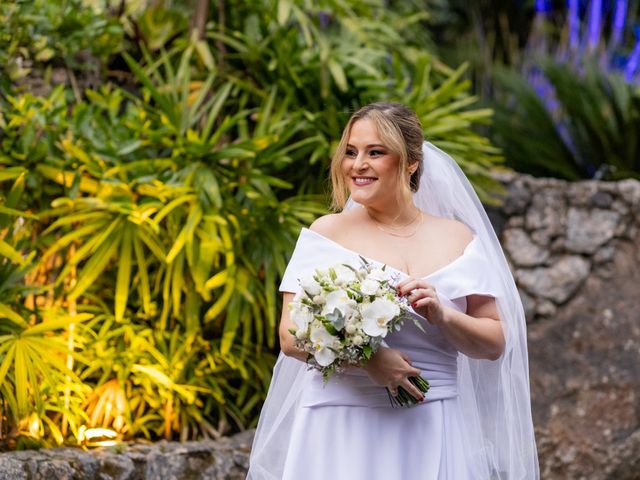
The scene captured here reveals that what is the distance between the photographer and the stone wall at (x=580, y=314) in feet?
16.1

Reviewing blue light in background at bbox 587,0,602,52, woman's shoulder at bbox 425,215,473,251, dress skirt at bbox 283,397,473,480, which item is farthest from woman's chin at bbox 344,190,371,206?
blue light in background at bbox 587,0,602,52

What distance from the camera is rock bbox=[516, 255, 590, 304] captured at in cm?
527

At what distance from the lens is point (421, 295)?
2.29m

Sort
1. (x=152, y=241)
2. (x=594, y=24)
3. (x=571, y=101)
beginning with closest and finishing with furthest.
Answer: (x=152, y=241) → (x=571, y=101) → (x=594, y=24)

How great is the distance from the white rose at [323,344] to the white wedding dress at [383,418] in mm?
260

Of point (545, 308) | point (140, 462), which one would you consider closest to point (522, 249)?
point (545, 308)

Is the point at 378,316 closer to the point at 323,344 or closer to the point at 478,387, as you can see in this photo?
the point at 323,344

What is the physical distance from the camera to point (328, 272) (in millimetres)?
2293

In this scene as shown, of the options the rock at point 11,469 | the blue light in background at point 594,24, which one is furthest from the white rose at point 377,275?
the blue light in background at point 594,24

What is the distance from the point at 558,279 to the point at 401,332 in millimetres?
3036

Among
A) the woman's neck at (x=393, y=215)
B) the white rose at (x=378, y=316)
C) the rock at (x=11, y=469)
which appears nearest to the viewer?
the white rose at (x=378, y=316)

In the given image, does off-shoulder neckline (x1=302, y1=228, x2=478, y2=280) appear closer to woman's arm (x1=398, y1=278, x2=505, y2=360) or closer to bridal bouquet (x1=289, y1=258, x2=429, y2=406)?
woman's arm (x1=398, y1=278, x2=505, y2=360)

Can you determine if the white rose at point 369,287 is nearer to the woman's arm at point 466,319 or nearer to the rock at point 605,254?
the woman's arm at point 466,319

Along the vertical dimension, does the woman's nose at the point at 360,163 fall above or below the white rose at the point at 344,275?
above
